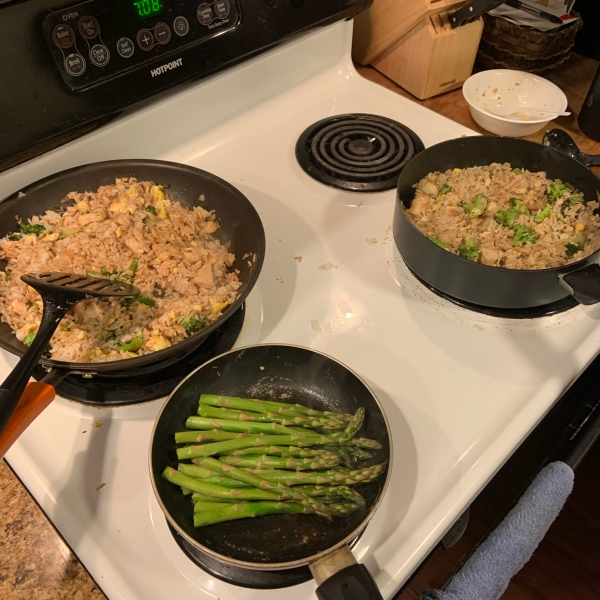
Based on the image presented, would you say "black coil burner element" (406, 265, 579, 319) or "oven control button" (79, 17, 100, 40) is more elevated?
"oven control button" (79, 17, 100, 40)

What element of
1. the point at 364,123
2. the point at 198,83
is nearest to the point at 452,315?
the point at 364,123

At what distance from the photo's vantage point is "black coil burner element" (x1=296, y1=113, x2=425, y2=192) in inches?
41.1

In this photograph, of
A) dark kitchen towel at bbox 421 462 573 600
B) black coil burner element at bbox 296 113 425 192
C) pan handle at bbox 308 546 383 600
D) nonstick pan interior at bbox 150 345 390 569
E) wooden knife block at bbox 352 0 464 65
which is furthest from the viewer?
wooden knife block at bbox 352 0 464 65

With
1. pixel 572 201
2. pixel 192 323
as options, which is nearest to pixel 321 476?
pixel 192 323

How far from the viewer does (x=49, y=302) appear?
0.67 meters

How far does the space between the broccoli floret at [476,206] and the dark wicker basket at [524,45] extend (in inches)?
23.7

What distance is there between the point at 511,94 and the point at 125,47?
92 cm

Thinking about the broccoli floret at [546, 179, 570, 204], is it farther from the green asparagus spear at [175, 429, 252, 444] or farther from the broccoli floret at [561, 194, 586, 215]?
the green asparagus spear at [175, 429, 252, 444]

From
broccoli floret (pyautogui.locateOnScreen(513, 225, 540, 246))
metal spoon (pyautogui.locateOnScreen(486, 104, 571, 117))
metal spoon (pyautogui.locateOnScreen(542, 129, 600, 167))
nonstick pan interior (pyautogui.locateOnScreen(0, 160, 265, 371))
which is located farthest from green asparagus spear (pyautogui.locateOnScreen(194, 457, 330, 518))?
metal spoon (pyautogui.locateOnScreen(486, 104, 571, 117))

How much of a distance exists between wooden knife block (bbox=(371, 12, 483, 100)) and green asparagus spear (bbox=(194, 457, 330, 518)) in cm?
105

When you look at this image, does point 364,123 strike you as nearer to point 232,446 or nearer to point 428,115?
point 428,115

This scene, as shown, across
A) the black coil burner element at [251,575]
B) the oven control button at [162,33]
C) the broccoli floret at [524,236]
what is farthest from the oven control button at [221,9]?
the black coil burner element at [251,575]

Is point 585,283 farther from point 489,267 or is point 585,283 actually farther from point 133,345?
point 133,345

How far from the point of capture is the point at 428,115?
120 centimetres
